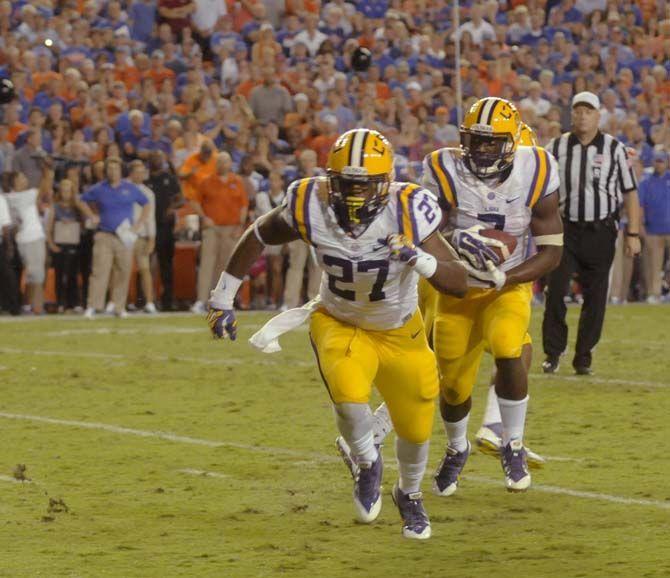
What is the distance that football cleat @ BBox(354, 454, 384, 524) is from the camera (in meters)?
5.34

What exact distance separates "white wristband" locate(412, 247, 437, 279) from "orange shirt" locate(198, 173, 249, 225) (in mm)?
9896

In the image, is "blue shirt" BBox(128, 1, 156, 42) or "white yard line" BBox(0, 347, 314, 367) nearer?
"white yard line" BBox(0, 347, 314, 367)

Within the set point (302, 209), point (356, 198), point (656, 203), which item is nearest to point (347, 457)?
point (302, 209)

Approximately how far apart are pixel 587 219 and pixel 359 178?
4.90 meters

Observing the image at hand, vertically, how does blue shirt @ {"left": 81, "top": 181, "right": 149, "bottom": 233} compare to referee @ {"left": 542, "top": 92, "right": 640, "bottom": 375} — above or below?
below

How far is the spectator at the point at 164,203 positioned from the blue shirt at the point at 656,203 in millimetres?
4908

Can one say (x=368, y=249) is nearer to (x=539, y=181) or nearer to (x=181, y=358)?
(x=539, y=181)

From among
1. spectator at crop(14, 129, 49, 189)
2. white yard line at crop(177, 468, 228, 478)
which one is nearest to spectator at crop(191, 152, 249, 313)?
spectator at crop(14, 129, 49, 189)

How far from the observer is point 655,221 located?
16.3 metres

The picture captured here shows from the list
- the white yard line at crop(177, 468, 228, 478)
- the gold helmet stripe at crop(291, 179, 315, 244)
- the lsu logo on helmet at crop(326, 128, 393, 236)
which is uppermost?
the lsu logo on helmet at crop(326, 128, 393, 236)

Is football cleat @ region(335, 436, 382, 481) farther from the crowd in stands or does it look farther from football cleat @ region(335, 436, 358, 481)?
the crowd in stands

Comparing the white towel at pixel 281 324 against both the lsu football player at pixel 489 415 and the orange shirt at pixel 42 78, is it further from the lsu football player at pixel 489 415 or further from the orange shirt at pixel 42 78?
the orange shirt at pixel 42 78

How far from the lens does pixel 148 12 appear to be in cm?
1741

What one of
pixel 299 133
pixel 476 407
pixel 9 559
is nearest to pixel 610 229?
pixel 476 407
